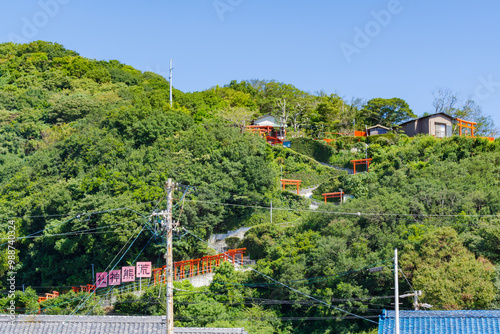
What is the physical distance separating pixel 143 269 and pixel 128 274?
0.83m

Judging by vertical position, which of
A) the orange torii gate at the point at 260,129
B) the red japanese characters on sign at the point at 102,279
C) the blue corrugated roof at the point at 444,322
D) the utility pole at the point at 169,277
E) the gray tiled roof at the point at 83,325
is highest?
the orange torii gate at the point at 260,129

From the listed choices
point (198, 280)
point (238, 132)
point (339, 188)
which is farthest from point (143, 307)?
point (238, 132)

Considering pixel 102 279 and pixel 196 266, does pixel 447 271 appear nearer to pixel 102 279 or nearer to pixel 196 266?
pixel 196 266

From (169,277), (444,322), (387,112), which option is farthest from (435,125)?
(169,277)

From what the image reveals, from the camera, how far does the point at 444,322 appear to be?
13.8m

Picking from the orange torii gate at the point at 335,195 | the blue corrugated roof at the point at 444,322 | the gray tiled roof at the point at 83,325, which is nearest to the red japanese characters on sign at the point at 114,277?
the gray tiled roof at the point at 83,325

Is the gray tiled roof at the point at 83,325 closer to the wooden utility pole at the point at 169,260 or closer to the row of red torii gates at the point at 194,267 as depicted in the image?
the wooden utility pole at the point at 169,260

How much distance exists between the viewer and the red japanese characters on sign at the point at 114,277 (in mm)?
24266

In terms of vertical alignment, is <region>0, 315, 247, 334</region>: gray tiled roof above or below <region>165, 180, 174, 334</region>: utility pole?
below

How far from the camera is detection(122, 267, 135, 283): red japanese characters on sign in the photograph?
23.7 meters

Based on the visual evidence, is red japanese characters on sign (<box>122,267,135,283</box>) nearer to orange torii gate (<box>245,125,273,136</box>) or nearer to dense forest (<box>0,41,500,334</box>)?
dense forest (<box>0,41,500,334</box>)

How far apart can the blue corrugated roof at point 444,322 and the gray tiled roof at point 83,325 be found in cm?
624

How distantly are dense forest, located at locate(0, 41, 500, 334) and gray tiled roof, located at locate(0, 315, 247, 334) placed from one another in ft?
11.5

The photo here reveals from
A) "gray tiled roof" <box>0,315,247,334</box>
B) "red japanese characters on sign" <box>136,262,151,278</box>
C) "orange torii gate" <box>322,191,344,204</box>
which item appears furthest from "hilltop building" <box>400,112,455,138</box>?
"gray tiled roof" <box>0,315,247,334</box>
